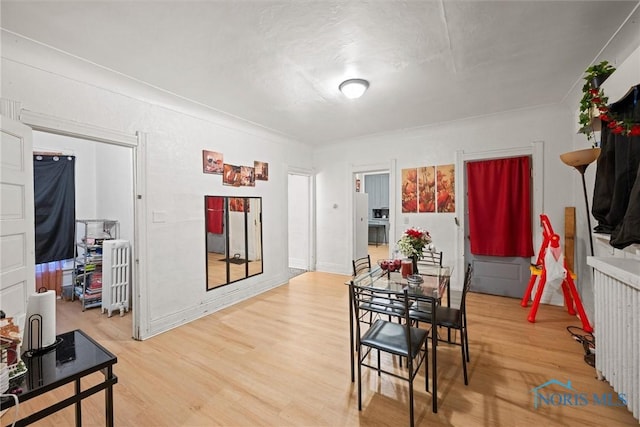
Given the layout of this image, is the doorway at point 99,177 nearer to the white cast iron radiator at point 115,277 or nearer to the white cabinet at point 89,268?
the white cabinet at point 89,268

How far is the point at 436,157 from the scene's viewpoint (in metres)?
4.53

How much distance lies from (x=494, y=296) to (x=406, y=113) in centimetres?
314

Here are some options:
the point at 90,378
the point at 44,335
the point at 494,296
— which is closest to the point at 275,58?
the point at 44,335

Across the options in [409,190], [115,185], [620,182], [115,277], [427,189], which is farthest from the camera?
[409,190]

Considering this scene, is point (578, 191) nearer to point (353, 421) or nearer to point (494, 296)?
point (494, 296)

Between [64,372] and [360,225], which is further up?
[360,225]

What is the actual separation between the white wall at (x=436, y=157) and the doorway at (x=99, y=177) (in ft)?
11.4

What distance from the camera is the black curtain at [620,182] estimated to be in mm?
1694

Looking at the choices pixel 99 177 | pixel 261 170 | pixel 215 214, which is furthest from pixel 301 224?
pixel 99 177

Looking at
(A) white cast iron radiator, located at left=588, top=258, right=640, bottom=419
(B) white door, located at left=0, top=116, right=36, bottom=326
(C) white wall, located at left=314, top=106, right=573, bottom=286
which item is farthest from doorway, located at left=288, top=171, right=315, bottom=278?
(A) white cast iron radiator, located at left=588, top=258, right=640, bottom=419

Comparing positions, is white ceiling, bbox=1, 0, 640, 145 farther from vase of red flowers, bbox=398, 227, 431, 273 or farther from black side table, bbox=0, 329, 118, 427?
black side table, bbox=0, 329, 118, 427

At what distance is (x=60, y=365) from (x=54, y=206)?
4.32 metres

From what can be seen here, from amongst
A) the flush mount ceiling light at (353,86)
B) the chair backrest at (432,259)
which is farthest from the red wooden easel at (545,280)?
the flush mount ceiling light at (353,86)

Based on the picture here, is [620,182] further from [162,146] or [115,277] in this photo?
[115,277]
